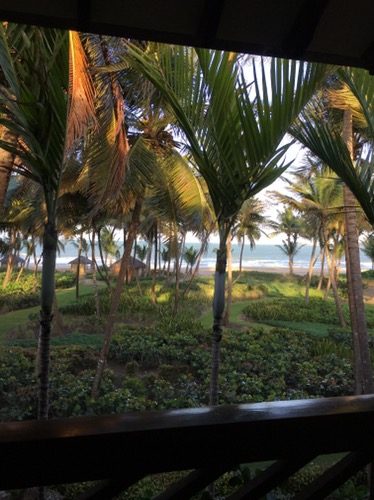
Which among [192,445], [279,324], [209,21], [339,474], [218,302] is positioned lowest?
[279,324]

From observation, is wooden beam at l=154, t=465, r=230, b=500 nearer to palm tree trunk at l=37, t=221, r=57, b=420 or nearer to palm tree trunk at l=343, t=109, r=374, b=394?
palm tree trunk at l=37, t=221, r=57, b=420

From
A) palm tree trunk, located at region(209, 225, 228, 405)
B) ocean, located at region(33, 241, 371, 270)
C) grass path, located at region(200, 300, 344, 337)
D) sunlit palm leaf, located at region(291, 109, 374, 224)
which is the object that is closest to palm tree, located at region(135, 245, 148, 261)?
ocean, located at region(33, 241, 371, 270)

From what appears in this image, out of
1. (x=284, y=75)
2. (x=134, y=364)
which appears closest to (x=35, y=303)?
(x=134, y=364)

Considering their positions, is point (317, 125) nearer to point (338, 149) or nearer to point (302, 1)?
point (338, 149)

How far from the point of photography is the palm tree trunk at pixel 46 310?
8.47ft

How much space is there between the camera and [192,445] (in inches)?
34.1

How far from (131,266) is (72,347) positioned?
14.4 m

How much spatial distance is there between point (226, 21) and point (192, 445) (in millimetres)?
1315

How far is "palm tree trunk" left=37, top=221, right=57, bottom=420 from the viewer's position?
2582 mm

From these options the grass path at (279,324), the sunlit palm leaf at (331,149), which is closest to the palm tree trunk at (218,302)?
the sunlit palm leaf at (331,149)

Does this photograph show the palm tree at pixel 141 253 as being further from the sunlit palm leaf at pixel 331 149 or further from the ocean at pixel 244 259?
the sunlit palm leaf at pixel 331 149

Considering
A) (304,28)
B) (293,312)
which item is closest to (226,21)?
(304,28)

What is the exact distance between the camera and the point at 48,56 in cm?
245

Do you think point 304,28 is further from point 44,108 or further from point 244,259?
point 244,259
